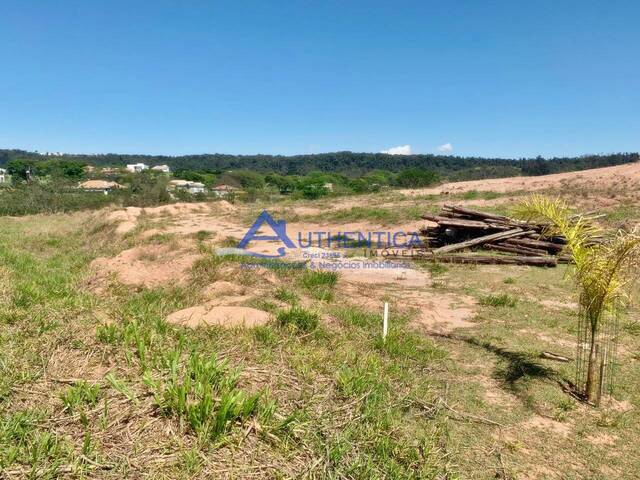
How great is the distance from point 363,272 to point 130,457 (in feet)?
23.0

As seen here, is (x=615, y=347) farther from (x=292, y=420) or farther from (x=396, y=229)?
(x=396, y=229)

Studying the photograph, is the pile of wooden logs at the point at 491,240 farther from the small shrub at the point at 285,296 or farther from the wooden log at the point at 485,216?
the small shrub at the point at 285,296

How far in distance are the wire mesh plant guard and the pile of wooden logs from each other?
3817 mm

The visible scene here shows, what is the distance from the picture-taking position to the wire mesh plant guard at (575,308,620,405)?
3.63 meters

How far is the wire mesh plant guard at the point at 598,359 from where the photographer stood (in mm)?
3627

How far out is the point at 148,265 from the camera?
332 inches

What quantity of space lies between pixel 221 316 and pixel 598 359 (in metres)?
4.32

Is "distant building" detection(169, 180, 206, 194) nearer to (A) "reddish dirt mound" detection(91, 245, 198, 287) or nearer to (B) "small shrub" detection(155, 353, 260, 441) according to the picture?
(A) "reddish dirt mound" detection(91, 245, 198, 287)

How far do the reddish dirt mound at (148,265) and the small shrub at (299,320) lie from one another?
3524mm

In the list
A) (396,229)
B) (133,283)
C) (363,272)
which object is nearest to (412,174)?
(396,229)

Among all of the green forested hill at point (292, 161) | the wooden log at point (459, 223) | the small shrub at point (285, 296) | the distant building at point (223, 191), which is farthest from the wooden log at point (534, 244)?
the green forested hill at point (292, 161)

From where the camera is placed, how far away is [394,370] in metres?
3.73

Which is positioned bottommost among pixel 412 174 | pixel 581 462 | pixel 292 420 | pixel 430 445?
pixel 581 462

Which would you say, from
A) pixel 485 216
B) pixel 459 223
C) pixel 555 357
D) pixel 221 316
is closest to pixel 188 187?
pixel 459 223
